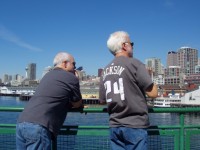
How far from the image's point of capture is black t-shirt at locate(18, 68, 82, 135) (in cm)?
340

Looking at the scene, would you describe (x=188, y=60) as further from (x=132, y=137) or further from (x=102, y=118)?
(x=132, y=137)

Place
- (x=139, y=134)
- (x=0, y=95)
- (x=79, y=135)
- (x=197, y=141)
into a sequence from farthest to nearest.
→ (x=0, y=95)
(x=197, y=141)
(x=79, y=135)
(x=139, y=134)

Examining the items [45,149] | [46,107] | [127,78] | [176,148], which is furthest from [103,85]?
[176,148]

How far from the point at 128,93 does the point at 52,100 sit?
805mm

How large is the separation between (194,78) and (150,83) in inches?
5555

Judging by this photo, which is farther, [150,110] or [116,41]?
[150,110]

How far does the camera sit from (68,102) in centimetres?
367

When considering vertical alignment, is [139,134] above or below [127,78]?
below

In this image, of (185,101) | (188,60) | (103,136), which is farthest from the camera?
(188,60)

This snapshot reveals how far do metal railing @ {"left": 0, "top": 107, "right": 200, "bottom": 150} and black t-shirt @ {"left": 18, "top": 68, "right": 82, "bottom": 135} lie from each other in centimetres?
81

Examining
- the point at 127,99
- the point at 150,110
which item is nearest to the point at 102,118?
the point at 150,110

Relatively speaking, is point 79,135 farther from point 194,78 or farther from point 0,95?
point 0,95

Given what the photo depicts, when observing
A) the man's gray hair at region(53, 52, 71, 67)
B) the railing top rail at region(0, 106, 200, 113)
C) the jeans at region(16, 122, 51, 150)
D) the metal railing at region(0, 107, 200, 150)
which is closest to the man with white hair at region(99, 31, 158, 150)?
the man's gray hair at region(53, 52, 71, 67)

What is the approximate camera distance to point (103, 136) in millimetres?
4504
